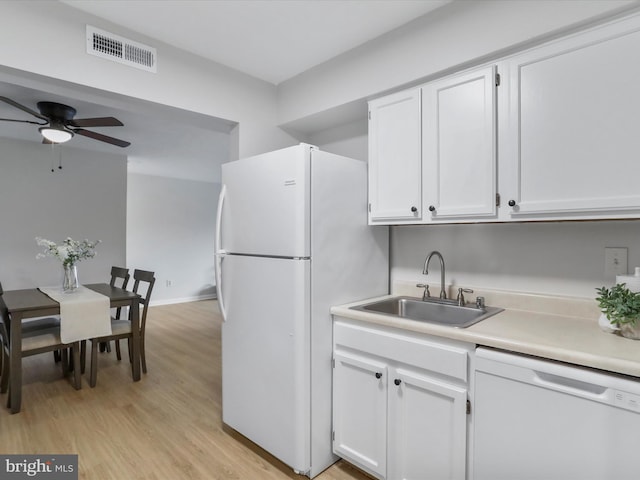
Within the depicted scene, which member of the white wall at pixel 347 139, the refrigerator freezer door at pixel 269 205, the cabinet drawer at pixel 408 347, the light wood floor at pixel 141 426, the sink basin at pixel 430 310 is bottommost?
the light wood floor at pixel 141 426

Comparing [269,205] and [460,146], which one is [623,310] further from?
[269,205]

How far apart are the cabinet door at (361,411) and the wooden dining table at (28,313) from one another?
214 cm

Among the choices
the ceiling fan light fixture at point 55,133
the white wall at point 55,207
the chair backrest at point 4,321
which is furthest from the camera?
the white wall at point 55,207

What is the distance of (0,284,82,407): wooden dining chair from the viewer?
2.74 metres

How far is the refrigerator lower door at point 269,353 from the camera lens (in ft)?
5.95

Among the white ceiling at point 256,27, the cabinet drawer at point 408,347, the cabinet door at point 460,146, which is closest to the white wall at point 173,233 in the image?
the white ceiling at point 256,27

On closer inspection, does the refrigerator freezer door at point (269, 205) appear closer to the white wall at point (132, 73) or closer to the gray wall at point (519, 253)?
the white wall at point (132, 73)

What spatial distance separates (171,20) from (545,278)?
94.7 inches

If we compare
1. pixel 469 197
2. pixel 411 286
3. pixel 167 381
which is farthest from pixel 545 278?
pixel 167 381

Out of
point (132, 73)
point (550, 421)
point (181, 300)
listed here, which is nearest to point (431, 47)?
point (132, 73)

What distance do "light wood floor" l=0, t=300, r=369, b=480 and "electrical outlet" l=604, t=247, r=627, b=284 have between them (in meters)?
1.56

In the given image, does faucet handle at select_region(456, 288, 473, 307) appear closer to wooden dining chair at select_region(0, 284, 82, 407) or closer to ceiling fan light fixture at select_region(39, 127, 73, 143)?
wooden dining chair at select_region(0, 284, 82, 407)

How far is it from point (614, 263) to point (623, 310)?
389mm

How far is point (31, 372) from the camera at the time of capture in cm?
336
